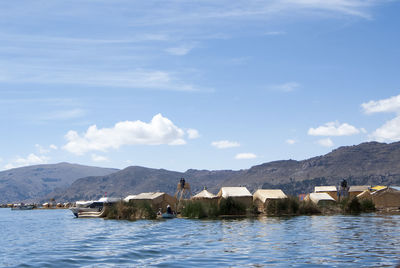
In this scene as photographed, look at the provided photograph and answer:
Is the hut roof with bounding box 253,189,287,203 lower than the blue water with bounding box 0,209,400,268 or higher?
higher

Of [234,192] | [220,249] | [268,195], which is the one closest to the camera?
[220,249]

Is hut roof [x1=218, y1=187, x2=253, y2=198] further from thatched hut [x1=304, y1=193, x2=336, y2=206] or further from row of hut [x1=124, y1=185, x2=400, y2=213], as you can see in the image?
thatched hut [x1=304, y1=193, x2=336, y2=206]

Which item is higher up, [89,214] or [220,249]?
[89,214]

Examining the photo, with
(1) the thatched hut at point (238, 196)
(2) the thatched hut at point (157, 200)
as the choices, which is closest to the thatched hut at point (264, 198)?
(1) the thatched hut at point (238, 196)

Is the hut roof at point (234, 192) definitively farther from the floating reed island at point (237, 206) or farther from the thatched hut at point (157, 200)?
the thatched hut at point (157, 200)

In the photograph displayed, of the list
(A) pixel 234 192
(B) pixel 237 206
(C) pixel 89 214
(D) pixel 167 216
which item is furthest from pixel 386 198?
(C) pixel 89 214

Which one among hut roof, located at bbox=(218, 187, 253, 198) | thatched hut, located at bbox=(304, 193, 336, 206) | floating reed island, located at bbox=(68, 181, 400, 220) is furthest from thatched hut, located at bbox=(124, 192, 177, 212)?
thatched hut, located at bbox=(304, 193, 336, 206)

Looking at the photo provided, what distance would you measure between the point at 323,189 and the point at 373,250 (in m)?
64.7

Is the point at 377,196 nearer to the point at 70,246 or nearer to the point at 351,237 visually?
the point at 351,237

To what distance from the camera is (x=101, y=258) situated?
25.7m

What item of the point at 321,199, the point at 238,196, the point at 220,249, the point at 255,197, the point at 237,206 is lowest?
the point at 220,249

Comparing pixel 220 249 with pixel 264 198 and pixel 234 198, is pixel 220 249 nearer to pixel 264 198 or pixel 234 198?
pixel 234 198

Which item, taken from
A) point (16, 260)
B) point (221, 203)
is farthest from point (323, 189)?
point (16, 260)

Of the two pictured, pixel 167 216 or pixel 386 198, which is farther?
pixel 386 198
